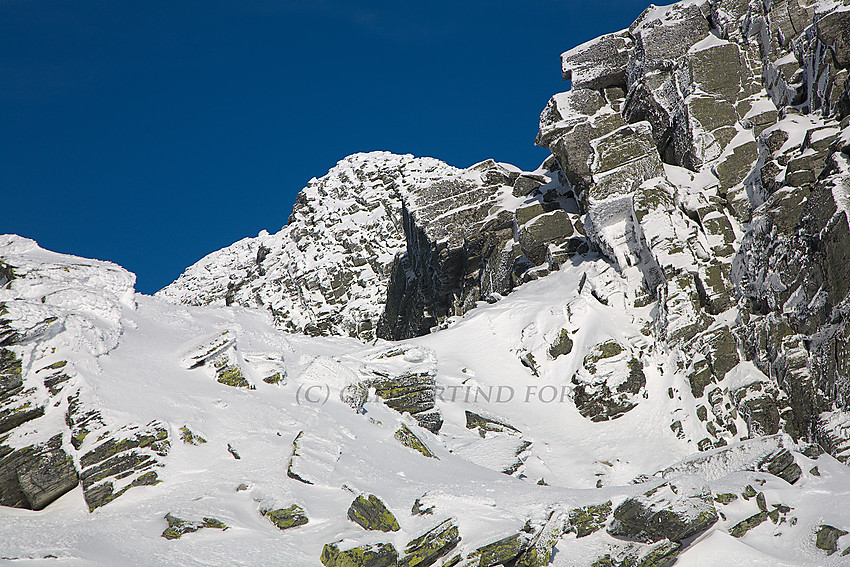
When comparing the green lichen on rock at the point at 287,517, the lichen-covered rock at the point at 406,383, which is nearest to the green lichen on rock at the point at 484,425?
the lichen-covered rock at the point at 406,383

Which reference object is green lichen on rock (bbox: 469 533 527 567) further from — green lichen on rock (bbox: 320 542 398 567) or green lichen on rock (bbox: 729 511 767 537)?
green lichen on rock (bbox: 729 511 767 537)

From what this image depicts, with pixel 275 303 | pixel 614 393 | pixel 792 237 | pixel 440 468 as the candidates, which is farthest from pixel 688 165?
pixel 275 303

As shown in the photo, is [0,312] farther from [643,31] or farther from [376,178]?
[376,178]

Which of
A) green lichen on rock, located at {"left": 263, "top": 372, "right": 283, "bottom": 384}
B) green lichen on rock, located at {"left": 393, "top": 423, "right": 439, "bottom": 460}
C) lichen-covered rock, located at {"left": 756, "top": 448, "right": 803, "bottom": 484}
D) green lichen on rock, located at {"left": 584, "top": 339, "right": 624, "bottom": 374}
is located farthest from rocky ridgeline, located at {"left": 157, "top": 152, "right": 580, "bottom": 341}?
lichen-covered rock, located at {"left": 756, "top": 448, "right": 803, "bottom": 484}

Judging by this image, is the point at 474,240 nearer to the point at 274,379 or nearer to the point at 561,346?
the point at 561,346

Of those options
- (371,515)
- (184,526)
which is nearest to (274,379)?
(184,526)

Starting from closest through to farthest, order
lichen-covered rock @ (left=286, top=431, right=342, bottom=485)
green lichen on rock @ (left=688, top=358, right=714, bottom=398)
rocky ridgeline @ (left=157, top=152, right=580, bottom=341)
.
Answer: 1. lichen-covered rock @ (left=286, top=431, right=342, bottom=485)
2. green lichen on rock @ (left=688, top=358, right=714, bottom=398)
3. rocky ridgeline @ (left=157, top=152, right=580, bottom=341)

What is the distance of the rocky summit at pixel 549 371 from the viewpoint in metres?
17.9

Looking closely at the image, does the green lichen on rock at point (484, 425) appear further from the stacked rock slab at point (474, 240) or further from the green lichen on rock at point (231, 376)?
the stacked rock slab at point (474, 240)

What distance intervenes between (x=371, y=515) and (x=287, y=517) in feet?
8.05

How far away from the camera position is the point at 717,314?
38812 mm

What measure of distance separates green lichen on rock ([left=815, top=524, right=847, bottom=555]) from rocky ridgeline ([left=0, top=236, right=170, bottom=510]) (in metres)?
19.1

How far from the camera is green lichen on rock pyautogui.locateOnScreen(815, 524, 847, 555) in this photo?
17391 mm

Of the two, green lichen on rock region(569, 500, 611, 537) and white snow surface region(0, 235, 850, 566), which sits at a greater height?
white snow surface region(0, 235, 850, 566)
